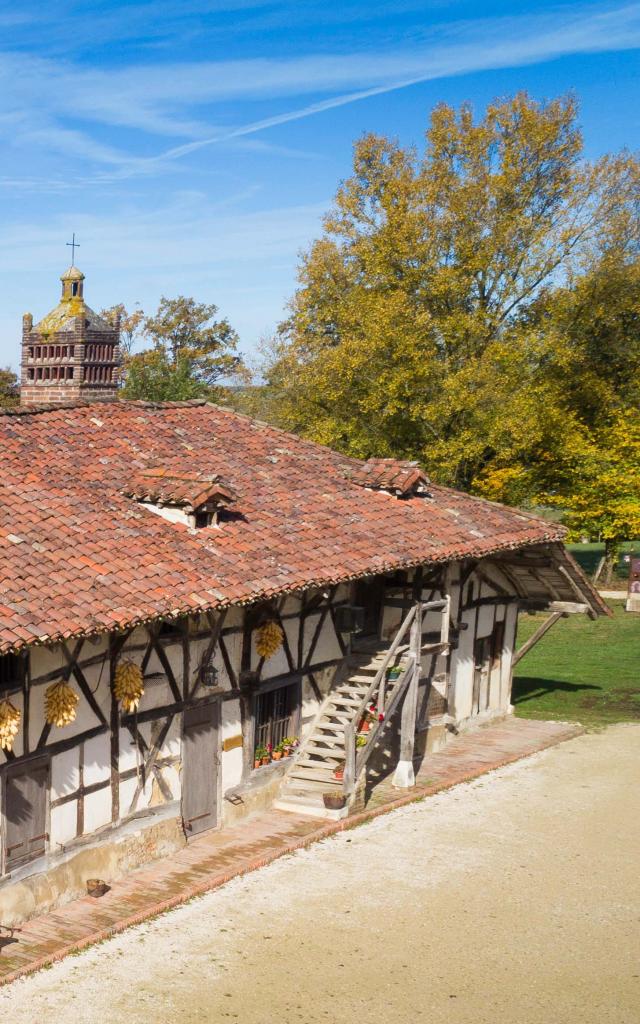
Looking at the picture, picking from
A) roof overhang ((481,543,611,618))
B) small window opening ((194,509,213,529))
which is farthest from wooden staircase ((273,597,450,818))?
small window opening ((194,509,213,529))

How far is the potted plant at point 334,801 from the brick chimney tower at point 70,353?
10.0m

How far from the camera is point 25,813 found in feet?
49.6

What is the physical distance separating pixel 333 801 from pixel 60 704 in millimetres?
6063

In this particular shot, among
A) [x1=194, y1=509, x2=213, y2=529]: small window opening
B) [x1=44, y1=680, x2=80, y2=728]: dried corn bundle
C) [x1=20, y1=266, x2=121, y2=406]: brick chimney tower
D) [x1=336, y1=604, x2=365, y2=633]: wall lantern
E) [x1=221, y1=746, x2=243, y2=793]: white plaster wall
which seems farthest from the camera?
[x1=20, y1=266, x2=121, y2=406]: brick chimney tower

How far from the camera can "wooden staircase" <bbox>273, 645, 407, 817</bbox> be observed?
783 inches

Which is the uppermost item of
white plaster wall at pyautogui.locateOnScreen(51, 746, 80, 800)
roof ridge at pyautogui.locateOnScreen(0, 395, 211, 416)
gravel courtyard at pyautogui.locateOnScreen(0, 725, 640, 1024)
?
roof ridge at pyautogui.locateOnScreen(0, 395, 211, 416)

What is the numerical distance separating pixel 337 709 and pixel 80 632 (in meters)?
7.70

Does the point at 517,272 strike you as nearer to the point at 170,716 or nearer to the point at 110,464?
the point at 110,464

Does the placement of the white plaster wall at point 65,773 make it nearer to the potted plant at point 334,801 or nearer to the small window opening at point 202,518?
the small window opening at point 202,518

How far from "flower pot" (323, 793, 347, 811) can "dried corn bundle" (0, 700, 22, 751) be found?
21.7ft

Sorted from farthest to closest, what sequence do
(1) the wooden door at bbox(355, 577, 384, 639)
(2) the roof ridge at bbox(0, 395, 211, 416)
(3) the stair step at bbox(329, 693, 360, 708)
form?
(1) the wooden door at bbox(355, 577, 384, 639)
(2) the roof ridge at bbox(0, 395, 211, 416)
(3) the stair step at bbox(329, 693, 360, 708)

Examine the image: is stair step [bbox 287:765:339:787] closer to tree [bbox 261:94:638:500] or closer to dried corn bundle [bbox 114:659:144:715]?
dried corn bundle [bbox 114:659:144:715]

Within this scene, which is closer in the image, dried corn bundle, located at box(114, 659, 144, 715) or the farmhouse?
the farmhouse

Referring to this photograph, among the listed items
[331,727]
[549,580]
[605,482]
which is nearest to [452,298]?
[605,482]
